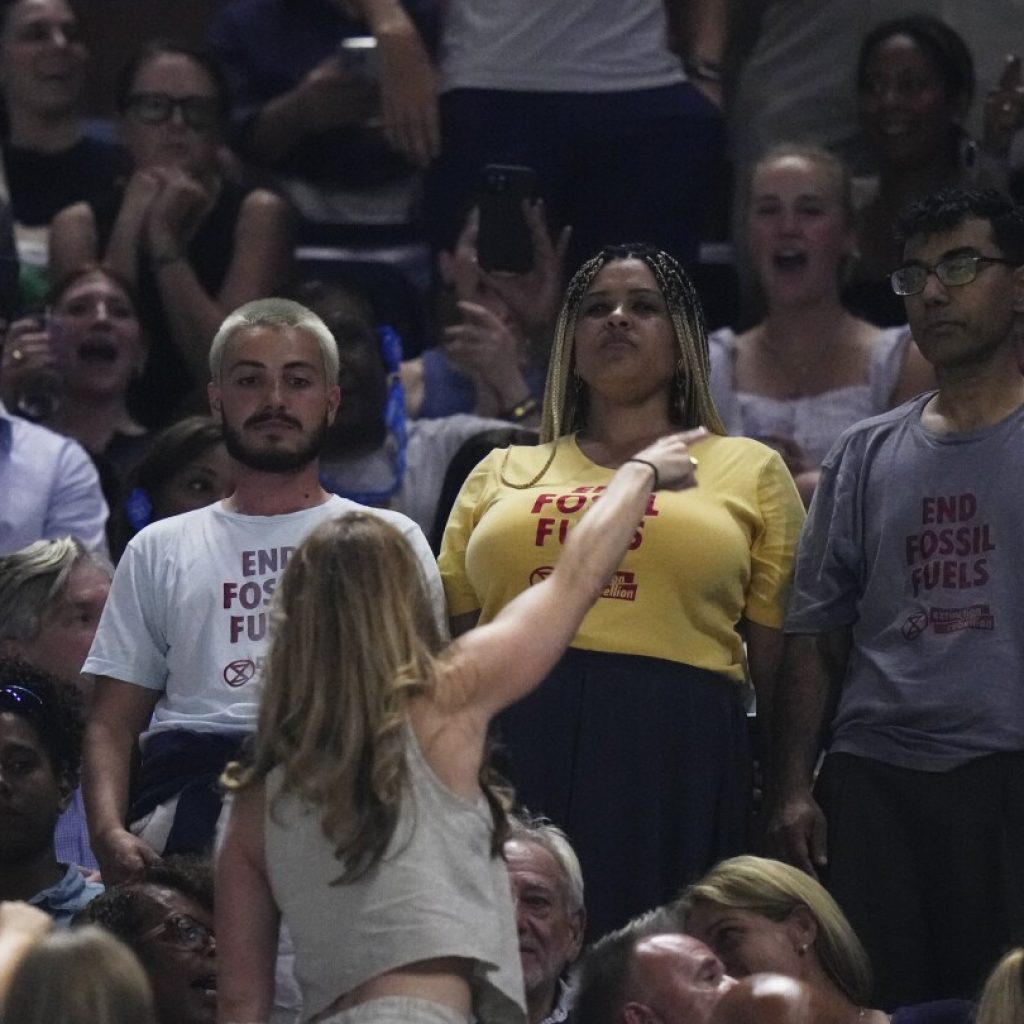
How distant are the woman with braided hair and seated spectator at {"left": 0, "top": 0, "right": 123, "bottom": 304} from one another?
2942mm

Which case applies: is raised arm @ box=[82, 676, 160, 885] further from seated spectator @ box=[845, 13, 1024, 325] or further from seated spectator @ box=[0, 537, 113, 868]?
seated spectator @ box=[845, 13, 1024, 325]

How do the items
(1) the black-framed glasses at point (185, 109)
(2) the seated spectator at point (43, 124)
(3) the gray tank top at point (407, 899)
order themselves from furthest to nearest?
(2) the seated spectator at point (43, 124) < (1) the black-framed glasses at point (185, 109) < (3) the gray tank top at point (407, 899)

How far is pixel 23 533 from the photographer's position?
6379 mm

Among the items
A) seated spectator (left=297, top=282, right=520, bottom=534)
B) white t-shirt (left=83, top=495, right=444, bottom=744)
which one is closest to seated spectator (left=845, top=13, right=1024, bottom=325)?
seated spectator (left=297, top=282, right=520, bottom=534)

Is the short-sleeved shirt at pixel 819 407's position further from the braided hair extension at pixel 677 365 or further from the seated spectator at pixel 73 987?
the seated spectator at pixel 73 987

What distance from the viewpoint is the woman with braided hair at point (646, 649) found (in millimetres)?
4871

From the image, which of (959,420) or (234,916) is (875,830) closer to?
(959,420)

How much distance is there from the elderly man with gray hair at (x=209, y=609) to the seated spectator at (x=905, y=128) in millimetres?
2370

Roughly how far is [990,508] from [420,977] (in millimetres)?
1659

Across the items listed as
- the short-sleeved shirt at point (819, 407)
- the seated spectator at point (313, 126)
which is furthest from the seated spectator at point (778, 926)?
the seated spectator at point (313, 126)

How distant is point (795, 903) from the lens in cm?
467

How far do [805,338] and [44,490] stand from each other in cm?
197

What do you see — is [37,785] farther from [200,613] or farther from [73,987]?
[73,987]

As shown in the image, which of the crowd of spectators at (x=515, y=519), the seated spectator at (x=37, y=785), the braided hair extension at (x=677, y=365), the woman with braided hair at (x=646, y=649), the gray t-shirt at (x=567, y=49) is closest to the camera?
the crowd of spectators at (x=515, y=519)
